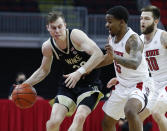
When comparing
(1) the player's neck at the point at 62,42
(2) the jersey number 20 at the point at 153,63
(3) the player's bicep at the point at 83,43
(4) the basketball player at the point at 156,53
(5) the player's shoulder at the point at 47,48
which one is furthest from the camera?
(2) the jersey number 20 at the point at 153,63

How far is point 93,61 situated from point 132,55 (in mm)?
611

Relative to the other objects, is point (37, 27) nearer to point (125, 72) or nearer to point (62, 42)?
point (62, 42)

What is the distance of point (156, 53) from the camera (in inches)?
275

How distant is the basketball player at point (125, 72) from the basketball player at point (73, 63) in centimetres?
27

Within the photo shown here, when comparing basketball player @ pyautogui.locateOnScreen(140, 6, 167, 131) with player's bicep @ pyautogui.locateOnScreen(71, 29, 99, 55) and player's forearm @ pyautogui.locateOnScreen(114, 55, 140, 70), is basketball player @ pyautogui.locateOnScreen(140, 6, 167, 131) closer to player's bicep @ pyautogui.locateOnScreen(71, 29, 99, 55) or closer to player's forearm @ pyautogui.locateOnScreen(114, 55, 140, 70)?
player's bicep @ pyautogui.locateOnScreen(71, 29, 99, 55)

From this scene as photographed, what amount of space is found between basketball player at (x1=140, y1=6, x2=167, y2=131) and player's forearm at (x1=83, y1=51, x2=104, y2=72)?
3.23ft

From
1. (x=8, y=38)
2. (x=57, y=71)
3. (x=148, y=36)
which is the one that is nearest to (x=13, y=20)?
(x=8, y=38)

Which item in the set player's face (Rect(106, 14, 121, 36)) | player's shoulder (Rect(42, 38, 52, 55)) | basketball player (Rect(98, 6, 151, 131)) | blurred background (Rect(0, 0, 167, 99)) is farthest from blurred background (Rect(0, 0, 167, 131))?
player's face (Rect(106, 14, 121, 36))

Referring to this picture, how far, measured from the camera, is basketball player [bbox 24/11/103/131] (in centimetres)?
630

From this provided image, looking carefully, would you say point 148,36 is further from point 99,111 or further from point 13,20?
point 13,20

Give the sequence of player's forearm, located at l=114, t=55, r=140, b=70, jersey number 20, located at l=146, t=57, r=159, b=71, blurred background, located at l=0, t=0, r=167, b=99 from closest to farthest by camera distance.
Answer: player's forearm, located at l=114, t=55, r=140, b=70
jersey number 20, located at l=146, t=57, r=159, b=71
blurred background, located at l=0, t=0, r=167, b=99

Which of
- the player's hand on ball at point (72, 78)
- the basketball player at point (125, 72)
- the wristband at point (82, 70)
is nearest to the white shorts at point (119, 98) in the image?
the basketball player at point (125, 72)

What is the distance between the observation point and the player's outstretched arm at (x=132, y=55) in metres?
5.83

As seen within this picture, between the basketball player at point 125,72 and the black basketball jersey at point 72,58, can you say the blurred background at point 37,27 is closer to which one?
the black basketball jersey at point 72,58
